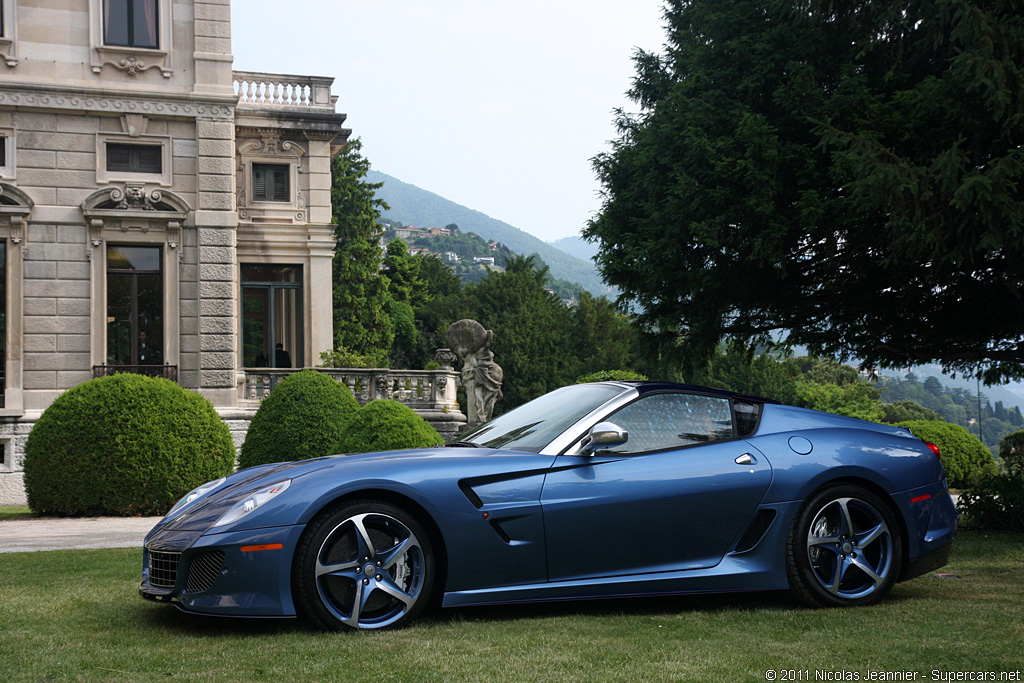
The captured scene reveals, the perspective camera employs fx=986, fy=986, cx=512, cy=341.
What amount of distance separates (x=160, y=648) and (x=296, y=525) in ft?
2.77

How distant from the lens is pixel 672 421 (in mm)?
6043

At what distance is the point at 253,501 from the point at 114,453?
34.3ft

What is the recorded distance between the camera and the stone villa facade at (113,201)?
68.0 ft

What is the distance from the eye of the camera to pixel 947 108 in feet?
32.5

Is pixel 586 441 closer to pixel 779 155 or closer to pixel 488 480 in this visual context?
pixel 488 480

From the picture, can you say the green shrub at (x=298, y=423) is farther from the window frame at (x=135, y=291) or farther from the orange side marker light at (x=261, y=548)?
the orange side marker light at (x=261, y=548)

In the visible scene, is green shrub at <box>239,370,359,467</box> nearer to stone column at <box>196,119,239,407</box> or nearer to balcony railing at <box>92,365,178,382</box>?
stone column at <box>196,119,239,407</box>

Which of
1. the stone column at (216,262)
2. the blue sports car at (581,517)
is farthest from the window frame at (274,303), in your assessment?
the blue sports car at (581,517)

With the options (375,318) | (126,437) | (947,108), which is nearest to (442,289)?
(375,318)

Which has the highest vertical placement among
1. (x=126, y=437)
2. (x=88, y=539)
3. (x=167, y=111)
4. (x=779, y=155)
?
(x=167, y=111)

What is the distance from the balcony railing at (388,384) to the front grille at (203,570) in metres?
18.1

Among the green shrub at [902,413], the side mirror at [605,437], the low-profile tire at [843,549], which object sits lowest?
the green shrub at [902,413]

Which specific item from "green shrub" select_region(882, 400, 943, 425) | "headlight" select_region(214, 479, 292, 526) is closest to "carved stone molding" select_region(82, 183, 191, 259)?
"headlight" select_region(214, 479, 292, 526)

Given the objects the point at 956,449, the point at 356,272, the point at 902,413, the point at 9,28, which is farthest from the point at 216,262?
the point at 902,413
